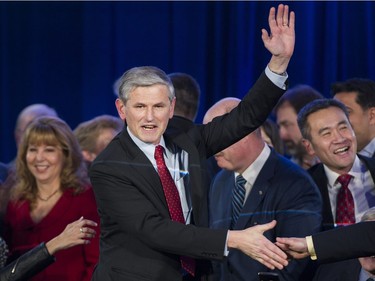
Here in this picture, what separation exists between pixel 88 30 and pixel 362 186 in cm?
289

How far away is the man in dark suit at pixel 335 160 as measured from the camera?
14.0 feet

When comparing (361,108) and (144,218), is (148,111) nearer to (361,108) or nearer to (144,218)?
(144,218)

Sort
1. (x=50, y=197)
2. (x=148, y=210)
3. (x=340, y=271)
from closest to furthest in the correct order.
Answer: (x=148, y=210)
(x=340, y=271)
(x=50, y=197)

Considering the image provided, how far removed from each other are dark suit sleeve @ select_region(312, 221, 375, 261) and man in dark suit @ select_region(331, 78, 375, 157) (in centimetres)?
151

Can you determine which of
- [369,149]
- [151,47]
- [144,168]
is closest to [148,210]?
[144,168]

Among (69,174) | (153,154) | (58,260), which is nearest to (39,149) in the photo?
(69,174)

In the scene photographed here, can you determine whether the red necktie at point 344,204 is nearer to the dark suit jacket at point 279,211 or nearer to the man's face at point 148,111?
the dark suit jacket at point 279,211

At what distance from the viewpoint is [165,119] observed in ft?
11.0

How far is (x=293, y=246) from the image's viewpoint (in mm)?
3414

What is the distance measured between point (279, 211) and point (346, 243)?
67 cm

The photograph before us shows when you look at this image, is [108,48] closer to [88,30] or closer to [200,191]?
[88,30]

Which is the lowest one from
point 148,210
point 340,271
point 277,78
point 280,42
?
point 340,271

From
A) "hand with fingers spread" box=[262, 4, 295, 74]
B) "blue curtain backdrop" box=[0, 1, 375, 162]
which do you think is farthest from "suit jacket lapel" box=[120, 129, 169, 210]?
"blue curtain backdrop" box=[0, 1, 375, 162]

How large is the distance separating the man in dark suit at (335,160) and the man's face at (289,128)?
105 cm
